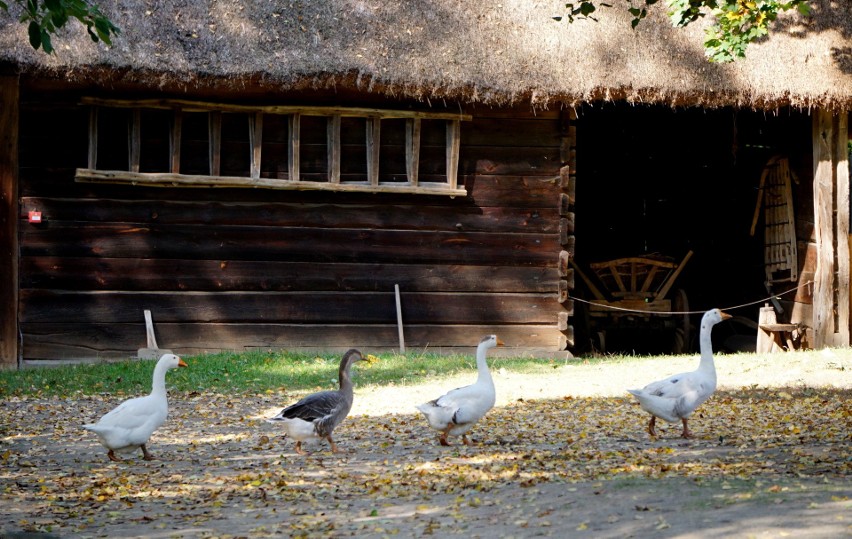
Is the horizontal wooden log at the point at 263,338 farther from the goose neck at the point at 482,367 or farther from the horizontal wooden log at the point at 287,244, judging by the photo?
the goose neck at the point at 482,367

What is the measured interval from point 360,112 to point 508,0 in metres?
2.59

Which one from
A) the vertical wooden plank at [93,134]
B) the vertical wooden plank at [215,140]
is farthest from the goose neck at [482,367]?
the vertical wooden plank at [93,134]

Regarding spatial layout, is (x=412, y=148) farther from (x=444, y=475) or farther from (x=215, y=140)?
(x=444, y=475)

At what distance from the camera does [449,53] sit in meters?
13.0

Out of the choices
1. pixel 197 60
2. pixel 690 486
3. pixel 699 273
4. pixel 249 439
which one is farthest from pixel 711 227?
pixel 690 486

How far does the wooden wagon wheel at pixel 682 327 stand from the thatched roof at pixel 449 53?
3.65 m

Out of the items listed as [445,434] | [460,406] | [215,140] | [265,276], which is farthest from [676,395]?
[215,140]

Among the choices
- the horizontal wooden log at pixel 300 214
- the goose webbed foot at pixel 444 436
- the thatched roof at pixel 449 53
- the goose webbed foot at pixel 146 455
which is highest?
the thatched roof at pixel 449 53

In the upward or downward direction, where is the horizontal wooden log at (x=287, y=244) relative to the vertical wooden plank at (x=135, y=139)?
downward

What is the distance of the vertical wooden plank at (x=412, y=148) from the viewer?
43.3 feet

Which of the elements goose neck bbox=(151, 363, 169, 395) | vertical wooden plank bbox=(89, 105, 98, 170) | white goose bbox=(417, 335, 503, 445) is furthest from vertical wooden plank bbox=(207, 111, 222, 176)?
white goose bbox=(417, 335, 503, 445)

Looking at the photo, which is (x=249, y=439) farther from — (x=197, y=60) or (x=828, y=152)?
(x=828, y=152)

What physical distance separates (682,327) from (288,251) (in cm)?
659

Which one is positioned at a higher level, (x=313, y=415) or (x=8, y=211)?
(x=8, y=211)
